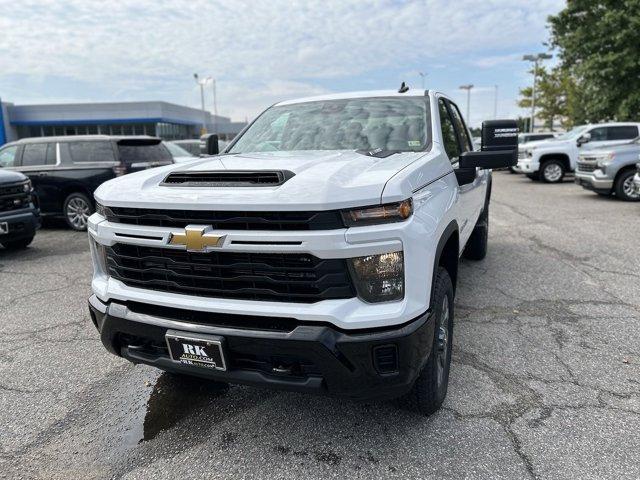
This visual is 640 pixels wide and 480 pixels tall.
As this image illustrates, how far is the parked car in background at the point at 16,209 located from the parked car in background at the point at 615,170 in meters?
11.6

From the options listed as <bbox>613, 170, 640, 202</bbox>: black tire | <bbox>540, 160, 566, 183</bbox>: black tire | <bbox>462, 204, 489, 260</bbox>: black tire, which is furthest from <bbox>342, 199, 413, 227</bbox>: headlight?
<bbox>540, 160, 566, 183</bbox>: black tire

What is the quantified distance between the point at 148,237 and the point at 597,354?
321cm

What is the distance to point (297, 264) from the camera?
86.3 inches

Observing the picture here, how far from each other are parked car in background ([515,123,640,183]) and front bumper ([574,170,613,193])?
3.36 metres

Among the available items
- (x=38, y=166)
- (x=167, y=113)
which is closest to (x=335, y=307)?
(x=38, y=166)

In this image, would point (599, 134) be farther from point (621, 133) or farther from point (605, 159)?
point (605, 159)

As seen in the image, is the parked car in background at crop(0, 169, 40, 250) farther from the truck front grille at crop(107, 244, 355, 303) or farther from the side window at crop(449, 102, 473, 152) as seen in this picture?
the side window at crop(449, 102, 473, 152)

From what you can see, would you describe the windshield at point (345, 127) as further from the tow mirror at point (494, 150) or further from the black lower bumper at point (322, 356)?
the black lower bumper at point (322, 356)

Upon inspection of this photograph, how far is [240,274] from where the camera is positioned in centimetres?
229

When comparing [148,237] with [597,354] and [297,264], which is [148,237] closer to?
[297,264]

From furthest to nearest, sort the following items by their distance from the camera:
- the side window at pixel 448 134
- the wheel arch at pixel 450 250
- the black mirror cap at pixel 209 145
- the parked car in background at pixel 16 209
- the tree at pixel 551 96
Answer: the tree at pixel 551 96
the parked car in background at pixel 16 209
the black mirror cap at pixel 209 145
the side window at pixel 448 134
the wheel arch at pixel 450 250

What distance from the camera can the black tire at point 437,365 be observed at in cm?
258

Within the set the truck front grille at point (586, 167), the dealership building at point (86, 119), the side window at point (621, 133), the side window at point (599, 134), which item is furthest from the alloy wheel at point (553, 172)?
the dealership building at point (86, 119)

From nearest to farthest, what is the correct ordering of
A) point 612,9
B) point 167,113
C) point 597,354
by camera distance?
point 597,354
point 612,9
point 167,113
